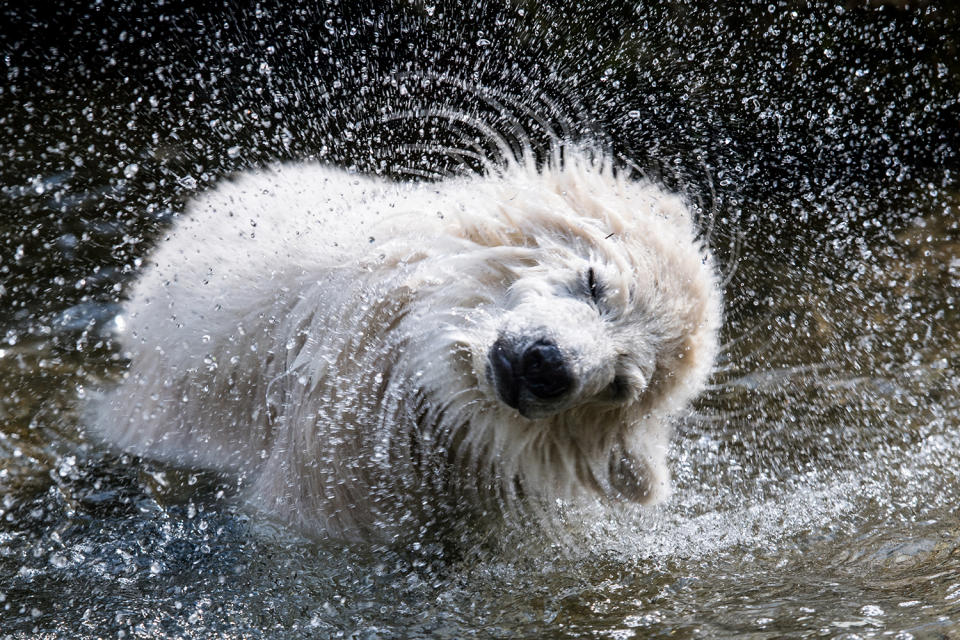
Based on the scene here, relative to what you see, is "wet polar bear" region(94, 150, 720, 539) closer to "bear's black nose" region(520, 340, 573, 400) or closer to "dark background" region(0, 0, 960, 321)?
"bear's black nose" region(520, 340, 573, 400)

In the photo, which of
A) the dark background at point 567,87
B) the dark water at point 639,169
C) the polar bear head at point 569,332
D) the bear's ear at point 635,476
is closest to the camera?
the polar bear head at point 569,332

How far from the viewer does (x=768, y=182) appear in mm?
6586

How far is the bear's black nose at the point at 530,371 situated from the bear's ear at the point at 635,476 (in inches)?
26.4

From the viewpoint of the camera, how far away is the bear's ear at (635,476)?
3.45 metres

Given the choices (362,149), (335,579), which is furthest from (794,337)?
(335,579)

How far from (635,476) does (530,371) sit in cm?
87

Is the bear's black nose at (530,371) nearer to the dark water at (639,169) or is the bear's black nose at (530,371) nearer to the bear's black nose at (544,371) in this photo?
the bear's black nose at (544,371)

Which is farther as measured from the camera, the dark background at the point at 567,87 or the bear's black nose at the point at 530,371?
the dark background at the point at 567,87

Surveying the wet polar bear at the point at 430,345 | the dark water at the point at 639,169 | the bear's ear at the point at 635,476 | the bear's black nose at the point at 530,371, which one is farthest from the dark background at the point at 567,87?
the bear's black nose at the point at 530,371

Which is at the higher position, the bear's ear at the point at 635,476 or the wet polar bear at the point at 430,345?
the wet polar bear at the point at 430,345

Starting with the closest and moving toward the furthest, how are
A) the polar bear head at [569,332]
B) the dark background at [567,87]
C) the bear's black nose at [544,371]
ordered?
the bear's black nose at [544,371]
the polar bear head at [569,332]
the dark background at [567,87]

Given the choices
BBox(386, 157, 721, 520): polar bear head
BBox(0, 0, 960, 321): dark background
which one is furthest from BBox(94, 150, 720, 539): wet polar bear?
BBox(0, 0, 960, 321): dark background

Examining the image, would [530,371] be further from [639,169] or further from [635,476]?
[639,169]

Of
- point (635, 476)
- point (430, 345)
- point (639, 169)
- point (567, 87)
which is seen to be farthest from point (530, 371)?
point (567, 87)
